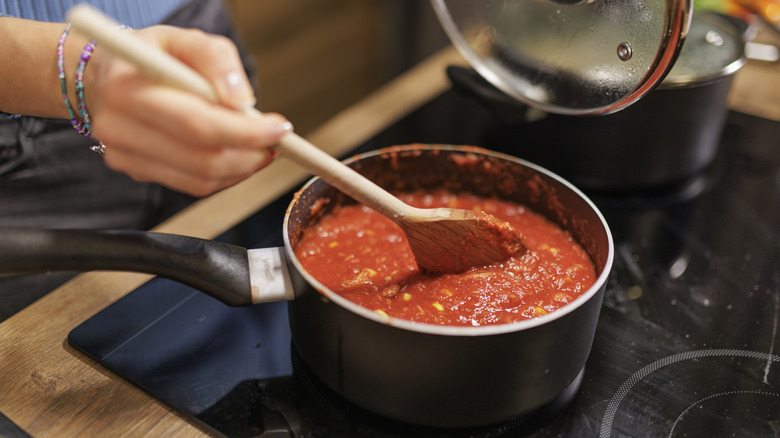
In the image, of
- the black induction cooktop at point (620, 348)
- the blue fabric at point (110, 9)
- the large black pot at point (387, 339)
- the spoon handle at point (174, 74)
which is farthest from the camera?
the blue fabric at point (110, 9)

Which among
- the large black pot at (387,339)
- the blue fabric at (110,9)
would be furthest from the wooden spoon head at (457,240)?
the blue fabric at (110,9)

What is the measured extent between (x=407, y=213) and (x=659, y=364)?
0.39 m

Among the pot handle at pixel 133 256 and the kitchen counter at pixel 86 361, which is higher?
the pot handle at pixel 133 256

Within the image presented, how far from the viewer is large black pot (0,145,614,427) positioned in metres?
0.66

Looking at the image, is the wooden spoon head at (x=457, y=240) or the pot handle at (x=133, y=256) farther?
the wooden spoon head at (x=457, y=240)

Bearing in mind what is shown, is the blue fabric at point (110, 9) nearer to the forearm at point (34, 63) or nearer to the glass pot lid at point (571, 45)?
the forearm at point (34, 63)

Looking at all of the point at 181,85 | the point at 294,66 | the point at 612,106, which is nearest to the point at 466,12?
the point at 612,106

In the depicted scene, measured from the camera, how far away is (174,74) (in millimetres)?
596

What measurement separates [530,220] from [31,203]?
0.87 metres

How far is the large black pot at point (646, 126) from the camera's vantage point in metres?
1.09

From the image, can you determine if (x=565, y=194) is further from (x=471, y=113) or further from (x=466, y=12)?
(x=471, y=113)

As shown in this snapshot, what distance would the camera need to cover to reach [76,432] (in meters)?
0.75

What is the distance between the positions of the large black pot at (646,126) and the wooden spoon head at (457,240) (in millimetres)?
342

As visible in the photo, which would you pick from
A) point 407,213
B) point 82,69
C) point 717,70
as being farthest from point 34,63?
point 717,70
